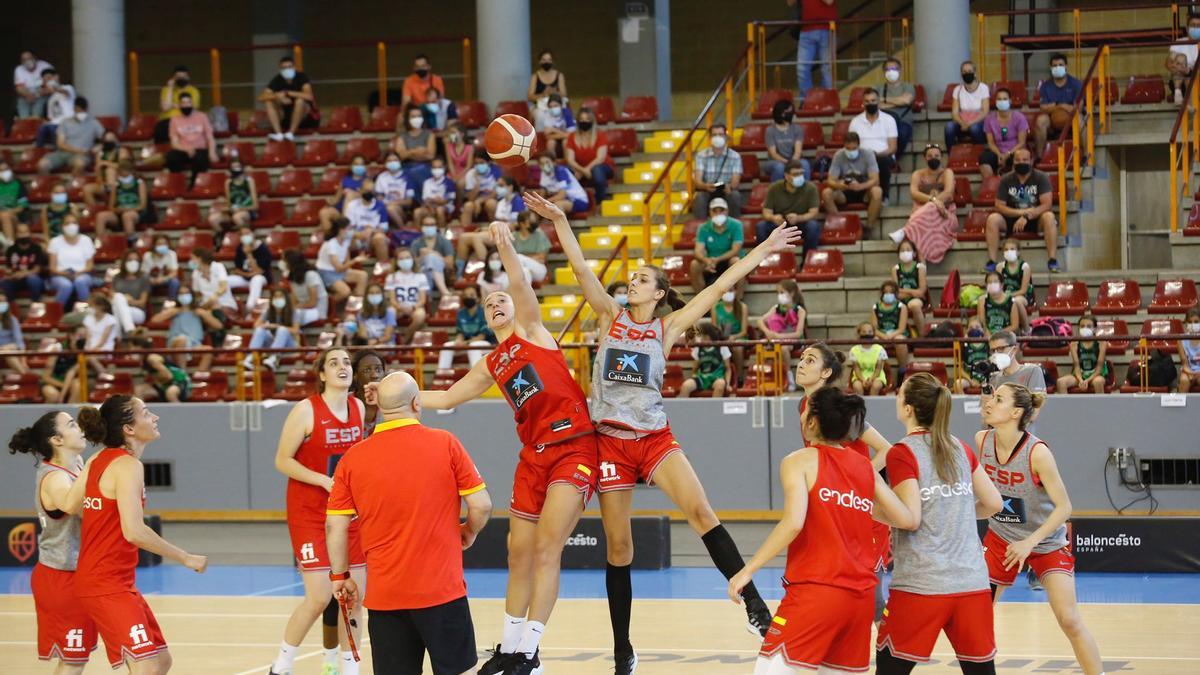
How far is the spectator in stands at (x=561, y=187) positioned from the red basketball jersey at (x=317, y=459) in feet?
35.4

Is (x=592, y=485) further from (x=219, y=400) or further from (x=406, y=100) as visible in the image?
(x=406, y=100)

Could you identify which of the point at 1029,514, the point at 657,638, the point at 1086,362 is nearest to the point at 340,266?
the point at 1086,362

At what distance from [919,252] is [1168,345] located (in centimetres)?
307

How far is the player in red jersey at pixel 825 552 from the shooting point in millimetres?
5773

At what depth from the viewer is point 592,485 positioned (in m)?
7.78

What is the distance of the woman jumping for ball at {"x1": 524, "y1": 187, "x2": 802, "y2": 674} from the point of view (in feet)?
25.5

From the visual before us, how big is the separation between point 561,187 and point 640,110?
9.84 ft

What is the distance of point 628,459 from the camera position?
25.6ft

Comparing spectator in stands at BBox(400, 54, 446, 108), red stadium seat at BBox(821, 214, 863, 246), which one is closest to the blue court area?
red stadium seat at BBox(821, 214, 863, 246)

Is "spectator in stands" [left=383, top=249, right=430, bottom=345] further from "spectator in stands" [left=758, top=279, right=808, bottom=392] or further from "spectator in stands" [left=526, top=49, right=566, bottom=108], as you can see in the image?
"spectator in stands" [left=758, top=279, right=808, bottom=392]

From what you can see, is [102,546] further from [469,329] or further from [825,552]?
[469,329]

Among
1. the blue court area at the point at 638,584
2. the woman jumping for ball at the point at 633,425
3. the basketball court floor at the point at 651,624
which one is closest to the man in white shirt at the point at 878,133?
the blue court area at the point at 638,584

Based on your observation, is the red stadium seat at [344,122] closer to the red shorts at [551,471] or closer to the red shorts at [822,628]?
the red shorts at [551,471]

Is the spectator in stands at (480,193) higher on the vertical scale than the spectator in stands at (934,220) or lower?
higher
